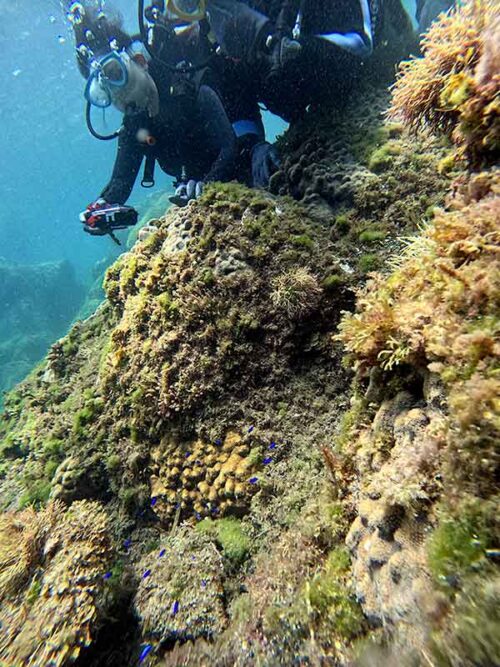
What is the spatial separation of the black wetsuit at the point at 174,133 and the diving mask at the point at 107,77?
52 centimetres

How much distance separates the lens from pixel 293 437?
144 inches

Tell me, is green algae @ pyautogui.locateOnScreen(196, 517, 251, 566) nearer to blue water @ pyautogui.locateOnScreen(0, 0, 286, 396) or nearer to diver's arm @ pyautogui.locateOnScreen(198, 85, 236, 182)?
diver's arm @ pyautogui.locateOnScreen(198, 85, 236, 182)

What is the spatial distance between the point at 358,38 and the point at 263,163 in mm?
2443

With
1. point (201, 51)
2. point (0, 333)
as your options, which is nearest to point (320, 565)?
point (201, 51)

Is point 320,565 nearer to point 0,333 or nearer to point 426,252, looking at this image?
point 426,252

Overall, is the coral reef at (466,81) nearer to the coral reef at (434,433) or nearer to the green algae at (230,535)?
the coral reef at (434,433)

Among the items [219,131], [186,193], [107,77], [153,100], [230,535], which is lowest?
[230,535]

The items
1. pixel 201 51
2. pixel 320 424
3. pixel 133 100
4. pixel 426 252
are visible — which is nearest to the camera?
pixel 426 252

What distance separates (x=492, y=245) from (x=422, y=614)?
184cm

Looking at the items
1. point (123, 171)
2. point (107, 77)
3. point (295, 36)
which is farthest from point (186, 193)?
point (295, 36)

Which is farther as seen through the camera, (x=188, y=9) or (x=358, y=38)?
(x=188, y=9)

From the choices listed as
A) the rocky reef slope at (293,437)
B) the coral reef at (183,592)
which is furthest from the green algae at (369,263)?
the coral reef at (183,592)

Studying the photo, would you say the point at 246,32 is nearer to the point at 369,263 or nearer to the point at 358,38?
the point at 358,38

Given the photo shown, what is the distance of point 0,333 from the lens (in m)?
29.4
